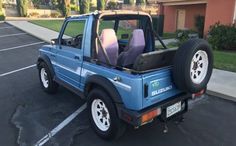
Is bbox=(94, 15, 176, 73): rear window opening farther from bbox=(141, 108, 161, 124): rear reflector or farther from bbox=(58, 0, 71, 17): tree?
bbox=(58, 0, 71, 17): tree

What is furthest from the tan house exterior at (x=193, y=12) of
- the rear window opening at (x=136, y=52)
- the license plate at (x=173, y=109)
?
the license plate at (x=173, y=109)

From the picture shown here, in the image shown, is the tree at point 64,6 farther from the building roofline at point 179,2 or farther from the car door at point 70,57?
the car door at point 70,57

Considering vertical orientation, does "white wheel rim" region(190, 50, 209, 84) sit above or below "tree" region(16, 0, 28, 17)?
below

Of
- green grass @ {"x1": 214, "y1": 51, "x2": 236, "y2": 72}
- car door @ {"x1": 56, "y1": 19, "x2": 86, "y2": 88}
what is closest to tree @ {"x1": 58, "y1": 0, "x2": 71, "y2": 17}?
green grass @ {"x1": 214, "y1": 51, "x2": 236, "y2": 72}

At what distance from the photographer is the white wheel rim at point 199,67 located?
3.88m

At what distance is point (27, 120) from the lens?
4.65m

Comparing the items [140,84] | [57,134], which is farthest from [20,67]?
[140,84]

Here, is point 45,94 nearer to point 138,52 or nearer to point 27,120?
point 27,120

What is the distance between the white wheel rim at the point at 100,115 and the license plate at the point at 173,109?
960 millimetres

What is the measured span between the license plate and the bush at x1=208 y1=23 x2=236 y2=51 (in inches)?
349

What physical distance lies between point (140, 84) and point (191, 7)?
53.6 feet

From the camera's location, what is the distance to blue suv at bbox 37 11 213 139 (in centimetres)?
341

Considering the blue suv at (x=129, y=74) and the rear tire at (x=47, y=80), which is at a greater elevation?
the blue suv at (x=129, y=74)

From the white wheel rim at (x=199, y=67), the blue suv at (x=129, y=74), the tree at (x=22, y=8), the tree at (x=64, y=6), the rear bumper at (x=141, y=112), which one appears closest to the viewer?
the rear bumper at (x=141, y=112)
